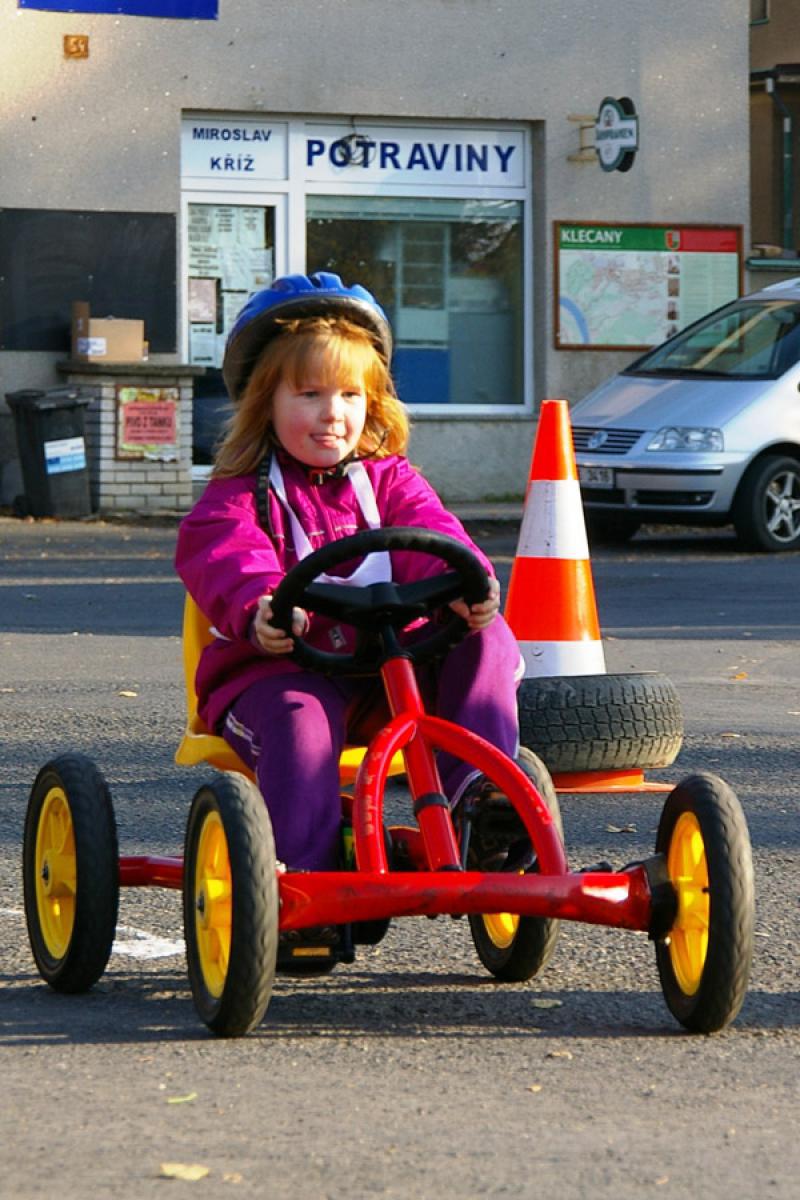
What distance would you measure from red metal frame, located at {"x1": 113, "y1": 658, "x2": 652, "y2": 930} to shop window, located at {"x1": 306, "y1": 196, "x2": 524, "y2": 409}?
15306mm

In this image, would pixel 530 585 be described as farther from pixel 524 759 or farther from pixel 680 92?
pixel 680 92

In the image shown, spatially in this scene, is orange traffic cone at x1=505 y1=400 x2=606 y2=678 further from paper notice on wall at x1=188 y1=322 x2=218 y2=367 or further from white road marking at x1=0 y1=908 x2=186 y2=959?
paper notice on wall at x1=188 y1=322 x2=218 y2=367

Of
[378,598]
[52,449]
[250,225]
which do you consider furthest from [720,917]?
[250,225]

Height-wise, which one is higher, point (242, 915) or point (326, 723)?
point (326, 723)

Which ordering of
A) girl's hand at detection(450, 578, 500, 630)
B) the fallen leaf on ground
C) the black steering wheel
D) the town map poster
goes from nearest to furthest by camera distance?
the fallen leaf on ground → the black steering wheel → girl's hand at detection(450, 578, 500, 630) → the town map poster

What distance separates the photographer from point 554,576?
694 cm

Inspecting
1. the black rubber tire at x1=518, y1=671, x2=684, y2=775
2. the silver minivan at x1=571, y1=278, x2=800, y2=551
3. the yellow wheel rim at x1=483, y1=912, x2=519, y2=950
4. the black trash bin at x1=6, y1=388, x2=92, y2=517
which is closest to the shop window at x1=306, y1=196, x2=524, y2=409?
the black trash bin at x1=6, y1=388, x2=92, y2=517

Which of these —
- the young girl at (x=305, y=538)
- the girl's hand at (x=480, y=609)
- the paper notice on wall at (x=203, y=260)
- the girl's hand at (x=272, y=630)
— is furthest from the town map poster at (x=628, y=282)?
the girl's hand at (x=272, y=630)

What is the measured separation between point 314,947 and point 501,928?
588 mm

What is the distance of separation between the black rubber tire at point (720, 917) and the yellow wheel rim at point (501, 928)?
0.44 m

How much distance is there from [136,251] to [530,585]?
38.6 feet

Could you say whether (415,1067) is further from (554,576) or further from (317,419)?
(554,576)

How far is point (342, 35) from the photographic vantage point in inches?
727

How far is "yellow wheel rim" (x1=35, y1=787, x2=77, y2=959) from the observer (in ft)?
13.7
